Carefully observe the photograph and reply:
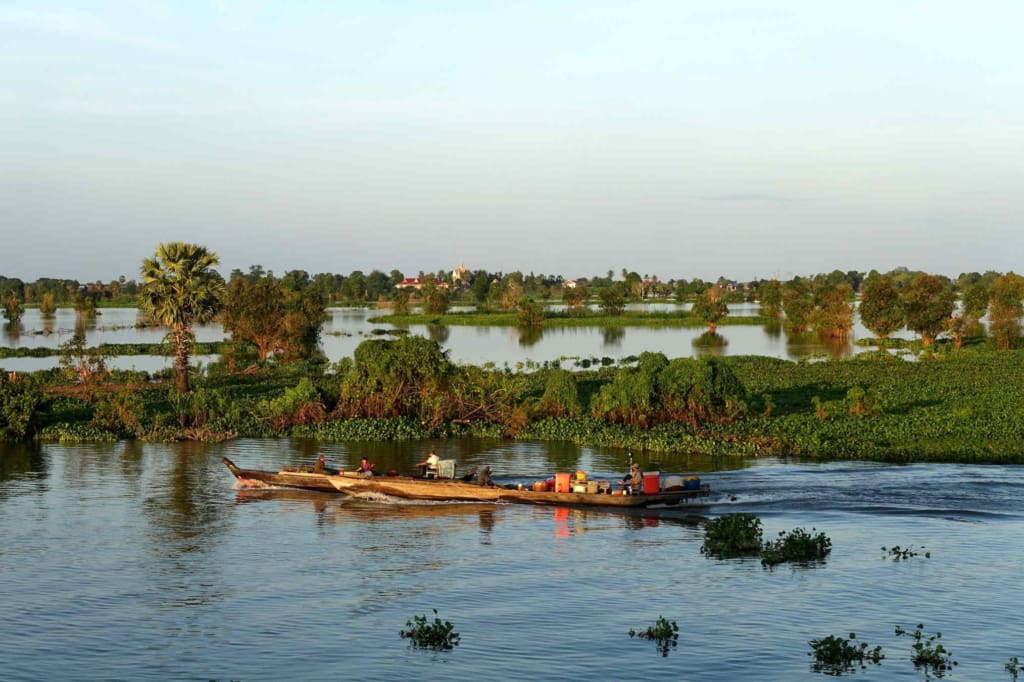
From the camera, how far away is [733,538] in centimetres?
2800

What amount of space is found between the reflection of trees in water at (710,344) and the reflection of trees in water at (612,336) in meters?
8.27

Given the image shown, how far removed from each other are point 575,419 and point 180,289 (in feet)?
68.1

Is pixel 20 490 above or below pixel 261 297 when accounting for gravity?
below

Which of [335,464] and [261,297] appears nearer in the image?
[335,464]

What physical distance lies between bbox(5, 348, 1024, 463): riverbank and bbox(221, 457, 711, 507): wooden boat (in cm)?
1011

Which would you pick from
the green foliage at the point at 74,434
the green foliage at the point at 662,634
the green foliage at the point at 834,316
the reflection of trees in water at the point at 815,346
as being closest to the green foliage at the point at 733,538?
the green foliage at the point at 662,634

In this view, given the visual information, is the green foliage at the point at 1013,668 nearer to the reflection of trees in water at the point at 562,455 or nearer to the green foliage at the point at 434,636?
the green foliage at the point at 434,636

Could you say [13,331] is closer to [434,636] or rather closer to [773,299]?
[773,299]

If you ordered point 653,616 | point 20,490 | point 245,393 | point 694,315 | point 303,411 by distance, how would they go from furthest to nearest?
1. point 694,315
2. point 245,393
3. point 303,411
4. point 20,490
5. point 653,616

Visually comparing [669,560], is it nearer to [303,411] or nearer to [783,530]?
[783,530]

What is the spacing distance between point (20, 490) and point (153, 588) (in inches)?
536

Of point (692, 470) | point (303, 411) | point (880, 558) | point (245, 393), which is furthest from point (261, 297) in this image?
point (880, 558)

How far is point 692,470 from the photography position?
38969mm

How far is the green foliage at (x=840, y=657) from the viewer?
1973 cm
